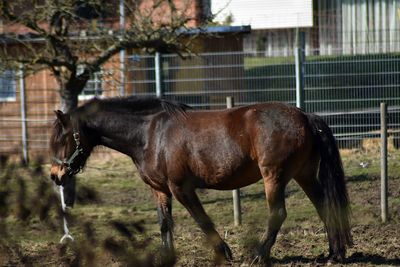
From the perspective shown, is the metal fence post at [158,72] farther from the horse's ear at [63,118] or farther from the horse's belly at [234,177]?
the horse's belly at [234,177]

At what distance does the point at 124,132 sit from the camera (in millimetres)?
8344

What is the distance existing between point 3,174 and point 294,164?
4476 millimetres

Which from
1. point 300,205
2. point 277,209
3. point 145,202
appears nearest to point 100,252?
point 277,209

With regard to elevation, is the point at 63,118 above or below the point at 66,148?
above

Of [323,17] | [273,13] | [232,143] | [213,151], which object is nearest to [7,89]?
[273,13]

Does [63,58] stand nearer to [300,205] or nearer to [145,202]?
[145,202]

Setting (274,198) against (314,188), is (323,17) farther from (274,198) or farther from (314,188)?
(274,198)

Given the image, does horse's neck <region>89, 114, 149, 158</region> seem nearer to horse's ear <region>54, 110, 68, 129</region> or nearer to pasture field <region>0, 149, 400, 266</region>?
horse's ear <region>54, 110, 68, 129</region>

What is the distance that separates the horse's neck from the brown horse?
10 millimetres

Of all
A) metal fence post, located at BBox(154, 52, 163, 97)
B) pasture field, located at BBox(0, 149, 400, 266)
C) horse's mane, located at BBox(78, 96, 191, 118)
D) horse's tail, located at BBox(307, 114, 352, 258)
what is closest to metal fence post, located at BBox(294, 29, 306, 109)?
pasture field, located at BBox(0, 149, 400, 266)

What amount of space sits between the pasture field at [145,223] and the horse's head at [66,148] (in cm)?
59

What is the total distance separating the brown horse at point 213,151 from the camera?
766 cm

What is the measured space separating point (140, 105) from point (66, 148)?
0.86 m

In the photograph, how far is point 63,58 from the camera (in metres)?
11.7
